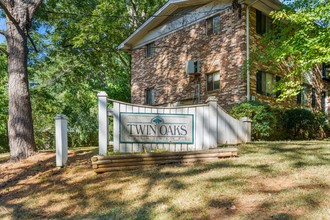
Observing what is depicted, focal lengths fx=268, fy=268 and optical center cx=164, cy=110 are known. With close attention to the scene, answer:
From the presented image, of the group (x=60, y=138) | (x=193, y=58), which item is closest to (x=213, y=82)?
(x=193, y=58)

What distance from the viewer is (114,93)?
20.7 meters

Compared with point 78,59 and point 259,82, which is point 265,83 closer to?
point 259,82

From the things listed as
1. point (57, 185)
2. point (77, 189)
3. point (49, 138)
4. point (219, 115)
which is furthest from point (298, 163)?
point (49, 138)

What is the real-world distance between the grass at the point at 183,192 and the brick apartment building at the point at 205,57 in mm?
7313

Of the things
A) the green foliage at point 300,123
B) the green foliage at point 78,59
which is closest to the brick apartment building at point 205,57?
the green foliage at point 300,123

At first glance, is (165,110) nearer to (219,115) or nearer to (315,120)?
(219,115)

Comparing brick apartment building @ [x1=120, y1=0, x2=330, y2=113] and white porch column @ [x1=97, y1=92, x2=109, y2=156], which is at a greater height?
brick apartment building @ [x1=120, y1=0, x2=330, y2=113]

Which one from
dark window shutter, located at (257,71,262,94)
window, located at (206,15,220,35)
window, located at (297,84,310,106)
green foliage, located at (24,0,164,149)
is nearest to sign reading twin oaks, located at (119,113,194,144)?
dark window shutter, located at (257,71,262,94)

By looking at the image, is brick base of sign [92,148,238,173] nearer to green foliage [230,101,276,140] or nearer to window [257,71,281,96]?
green foliage [230,101,276,140]

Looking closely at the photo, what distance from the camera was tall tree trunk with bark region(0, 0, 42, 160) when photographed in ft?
21.7

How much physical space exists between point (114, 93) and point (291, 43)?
1402 centimetres

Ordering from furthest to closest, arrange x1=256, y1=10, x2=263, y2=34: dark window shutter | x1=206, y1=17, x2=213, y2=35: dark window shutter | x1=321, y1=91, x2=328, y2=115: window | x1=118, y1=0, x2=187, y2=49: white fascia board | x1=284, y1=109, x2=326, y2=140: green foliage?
x1=321, y1=91, x2=328, y2=115: window
x1=118, y1=0, x2=187, y2=49: white fascia board
x1=206, y1=17, x2=213, y2=35: dark window shutter
x1=256, y1=10, x2=263, y2=34: dark window shutter
x1=284, y1=109, x2=326, y2=140: green foliage

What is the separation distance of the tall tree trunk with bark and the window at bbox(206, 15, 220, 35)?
→ 336 inches

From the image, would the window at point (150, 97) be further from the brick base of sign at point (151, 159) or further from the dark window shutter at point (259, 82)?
the brick base of sign at point (151, 159)
